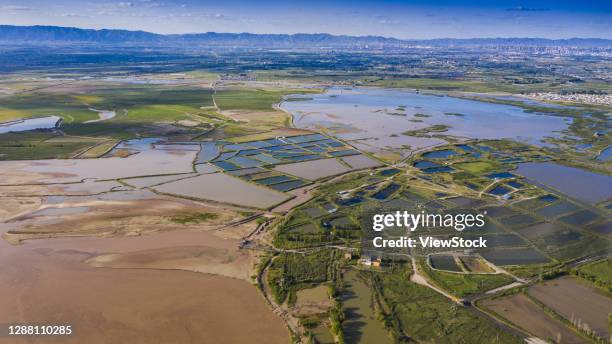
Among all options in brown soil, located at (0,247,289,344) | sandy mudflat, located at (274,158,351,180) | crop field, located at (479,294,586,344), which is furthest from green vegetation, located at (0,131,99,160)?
crop field, located at (479,294,586,344)

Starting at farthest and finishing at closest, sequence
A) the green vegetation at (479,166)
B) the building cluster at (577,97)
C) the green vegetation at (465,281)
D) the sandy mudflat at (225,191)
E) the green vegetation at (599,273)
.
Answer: the building cluster at (577,97)
the green vegetation at (479,166)
the sandy mudflat at (225,191)
the green vegetation at (599,273)
the green vegetation at (465,281)

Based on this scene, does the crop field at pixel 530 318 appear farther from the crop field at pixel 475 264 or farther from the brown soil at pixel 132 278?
the brown soil at pixel 132 278

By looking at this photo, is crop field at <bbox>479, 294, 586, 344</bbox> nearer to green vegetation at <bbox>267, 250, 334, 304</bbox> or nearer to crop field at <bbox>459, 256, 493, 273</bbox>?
crop field at <bbox>459, 256, 493, 273</bbox>

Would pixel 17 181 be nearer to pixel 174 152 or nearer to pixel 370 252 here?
pixel 174 152

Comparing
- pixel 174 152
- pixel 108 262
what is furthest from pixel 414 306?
pixel 174 152

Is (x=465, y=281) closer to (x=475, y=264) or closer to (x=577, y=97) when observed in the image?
(x=475, y=264)

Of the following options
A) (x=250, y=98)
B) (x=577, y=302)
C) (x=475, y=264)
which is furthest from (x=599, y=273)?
(x=250, y=98)

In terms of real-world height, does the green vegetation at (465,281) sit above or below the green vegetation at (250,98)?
below

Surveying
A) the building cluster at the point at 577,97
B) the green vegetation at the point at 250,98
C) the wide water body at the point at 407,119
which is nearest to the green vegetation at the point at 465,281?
the wide water body at the point at 407,119

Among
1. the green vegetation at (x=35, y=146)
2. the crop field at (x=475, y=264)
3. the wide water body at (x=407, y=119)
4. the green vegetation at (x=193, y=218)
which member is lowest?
the crop field at (x=475, y=264)

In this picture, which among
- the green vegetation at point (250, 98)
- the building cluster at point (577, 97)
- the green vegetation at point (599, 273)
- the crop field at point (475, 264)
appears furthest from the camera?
the building cluster at point (577, 97)

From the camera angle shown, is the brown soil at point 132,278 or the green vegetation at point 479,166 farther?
the green vegetation at point 479,166
